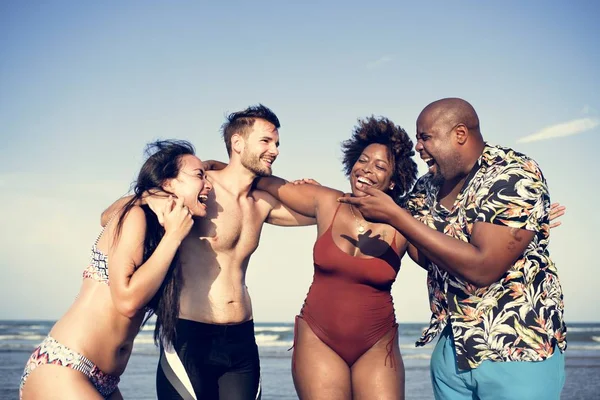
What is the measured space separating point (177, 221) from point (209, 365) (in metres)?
1.44

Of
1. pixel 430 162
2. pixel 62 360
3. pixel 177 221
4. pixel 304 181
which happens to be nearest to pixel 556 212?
pixel 430 162

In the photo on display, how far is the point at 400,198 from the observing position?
5.33 m

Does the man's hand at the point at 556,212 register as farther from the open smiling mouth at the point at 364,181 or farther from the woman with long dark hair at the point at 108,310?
the woman with long dark hair at the point at 108,310

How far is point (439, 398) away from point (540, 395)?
0.75 m

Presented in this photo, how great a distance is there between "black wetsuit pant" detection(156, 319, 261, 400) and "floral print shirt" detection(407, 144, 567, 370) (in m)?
1.86

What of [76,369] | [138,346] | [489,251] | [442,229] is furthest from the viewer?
[138,346]

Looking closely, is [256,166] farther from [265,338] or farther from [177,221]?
[265,338]

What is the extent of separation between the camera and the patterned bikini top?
4172mm

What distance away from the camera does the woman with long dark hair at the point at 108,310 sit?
3.95 m

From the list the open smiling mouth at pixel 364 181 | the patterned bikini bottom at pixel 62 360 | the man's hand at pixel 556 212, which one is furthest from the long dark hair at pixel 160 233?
the man's hand at pixel 556 212

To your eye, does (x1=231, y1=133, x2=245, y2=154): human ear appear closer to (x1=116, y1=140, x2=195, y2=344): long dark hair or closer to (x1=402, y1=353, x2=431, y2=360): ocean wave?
(x1=116, y1=140, x2=195, y2=344): long dark hair

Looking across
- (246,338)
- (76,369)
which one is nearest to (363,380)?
(246,338)

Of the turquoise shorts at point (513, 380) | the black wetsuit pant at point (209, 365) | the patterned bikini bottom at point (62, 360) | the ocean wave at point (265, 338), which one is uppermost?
the patterned bikini bottom at point (62, 360)

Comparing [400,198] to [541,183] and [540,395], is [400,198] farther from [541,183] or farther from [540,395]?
[540,395]
